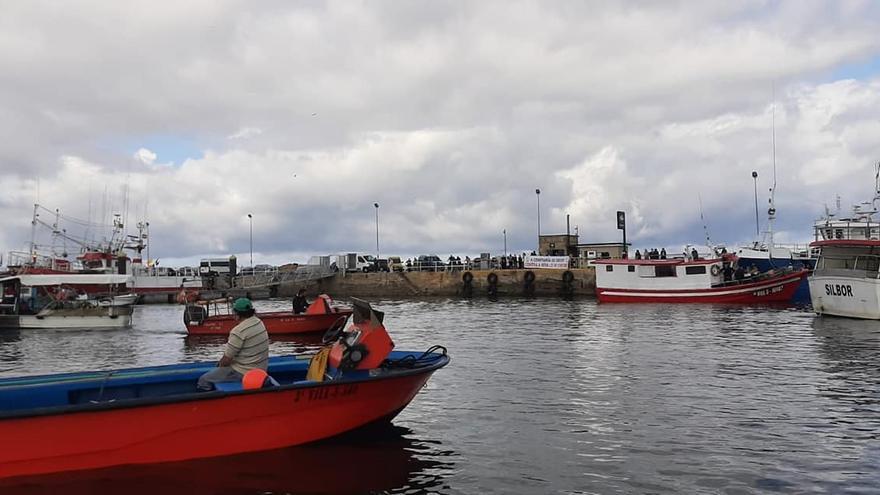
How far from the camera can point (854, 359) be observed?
1906cm

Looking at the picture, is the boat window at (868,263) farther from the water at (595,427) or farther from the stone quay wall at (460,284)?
the stone quay wall at (460,284)

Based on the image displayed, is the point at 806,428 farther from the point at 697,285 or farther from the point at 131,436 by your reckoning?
the point at 697,285

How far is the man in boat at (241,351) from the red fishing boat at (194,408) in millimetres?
221

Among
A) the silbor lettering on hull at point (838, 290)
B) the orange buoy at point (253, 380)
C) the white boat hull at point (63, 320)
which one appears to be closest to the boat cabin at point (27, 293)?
the white boat hull at point (63, 320)

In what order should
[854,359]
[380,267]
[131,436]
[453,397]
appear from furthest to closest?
[380,267] → [854,359] → [453,397] → [131,436]

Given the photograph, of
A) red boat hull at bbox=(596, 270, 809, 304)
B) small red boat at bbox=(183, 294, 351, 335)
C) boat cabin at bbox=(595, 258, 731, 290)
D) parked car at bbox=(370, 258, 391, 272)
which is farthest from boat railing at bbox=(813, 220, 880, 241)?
parked car at bbox=(370, 258, 391, 272)

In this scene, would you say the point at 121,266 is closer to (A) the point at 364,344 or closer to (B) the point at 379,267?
(B) the point at 379,267

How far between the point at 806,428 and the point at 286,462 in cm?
860

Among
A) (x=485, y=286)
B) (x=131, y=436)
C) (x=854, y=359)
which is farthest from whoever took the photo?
(x=485, y=286)

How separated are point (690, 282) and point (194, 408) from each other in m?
42.5

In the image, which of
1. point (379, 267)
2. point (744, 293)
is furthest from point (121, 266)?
point (744, 293)

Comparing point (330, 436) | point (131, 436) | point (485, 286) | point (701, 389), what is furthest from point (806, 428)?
point (485, 286)

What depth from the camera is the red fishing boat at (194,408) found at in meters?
8.93

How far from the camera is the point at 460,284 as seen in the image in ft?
207
